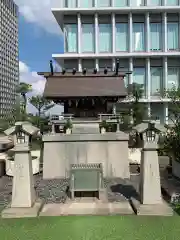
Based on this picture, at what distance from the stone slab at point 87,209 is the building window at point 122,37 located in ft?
104

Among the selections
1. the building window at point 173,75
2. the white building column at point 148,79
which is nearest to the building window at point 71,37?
the white building column at point 148,79

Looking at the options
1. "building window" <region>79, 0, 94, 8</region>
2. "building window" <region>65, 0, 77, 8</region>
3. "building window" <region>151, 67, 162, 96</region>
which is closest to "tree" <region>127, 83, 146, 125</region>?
"building window" <region>151, 67, 162, 96</region>

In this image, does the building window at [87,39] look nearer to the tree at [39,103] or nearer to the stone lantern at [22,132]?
the tree at [39,103]

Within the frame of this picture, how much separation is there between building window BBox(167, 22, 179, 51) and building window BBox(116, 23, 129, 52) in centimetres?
557

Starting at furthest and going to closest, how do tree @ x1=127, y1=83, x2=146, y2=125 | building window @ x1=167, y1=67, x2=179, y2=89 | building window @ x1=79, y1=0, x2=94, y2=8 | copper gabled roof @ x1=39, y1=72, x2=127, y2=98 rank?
building window @ x1=167, y1=67, x2=179, y2=89, building window @ x1=79, y1=0, x2=94, y2=8, tree @ x1=127, y1=83, x2=146, y2=125, copper gabled roof @ x1=39, y1=72, x2=127, y2=98

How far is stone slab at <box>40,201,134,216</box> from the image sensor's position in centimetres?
847

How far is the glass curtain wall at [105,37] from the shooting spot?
38250 millimetres

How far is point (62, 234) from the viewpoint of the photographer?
6.83m

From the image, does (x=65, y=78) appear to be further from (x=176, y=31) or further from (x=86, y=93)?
(x=176, y=31)

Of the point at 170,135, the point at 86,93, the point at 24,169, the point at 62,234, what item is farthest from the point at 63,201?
the point at 86,93

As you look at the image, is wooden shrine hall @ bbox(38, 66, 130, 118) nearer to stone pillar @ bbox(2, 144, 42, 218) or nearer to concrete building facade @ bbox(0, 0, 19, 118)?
stone pillar @ bbox(2, 144, 42, 218)

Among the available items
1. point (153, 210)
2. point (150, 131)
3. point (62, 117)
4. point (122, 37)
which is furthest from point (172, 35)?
point (153, 210)

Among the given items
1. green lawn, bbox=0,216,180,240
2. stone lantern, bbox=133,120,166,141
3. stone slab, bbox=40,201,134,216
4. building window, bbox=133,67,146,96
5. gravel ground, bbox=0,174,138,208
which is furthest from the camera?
building window, bbox=133,67,146,96

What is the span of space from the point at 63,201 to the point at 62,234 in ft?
10.1
